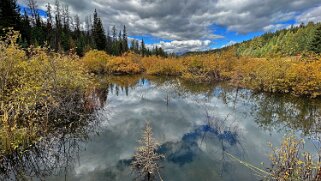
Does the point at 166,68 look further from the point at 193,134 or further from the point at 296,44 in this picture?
the point at 296,44

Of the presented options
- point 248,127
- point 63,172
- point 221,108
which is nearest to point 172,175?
point 63,172

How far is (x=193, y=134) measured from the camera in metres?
11.7

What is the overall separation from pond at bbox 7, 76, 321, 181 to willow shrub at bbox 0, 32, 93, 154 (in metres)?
1.90

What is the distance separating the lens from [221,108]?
1741 cm

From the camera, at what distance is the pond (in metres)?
7.96

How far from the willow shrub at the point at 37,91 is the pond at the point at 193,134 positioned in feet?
6.23

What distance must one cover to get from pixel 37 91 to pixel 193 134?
8479 mm

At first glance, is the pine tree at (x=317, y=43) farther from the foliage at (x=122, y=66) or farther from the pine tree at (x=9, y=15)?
the pine tree at (x=9, y=15)

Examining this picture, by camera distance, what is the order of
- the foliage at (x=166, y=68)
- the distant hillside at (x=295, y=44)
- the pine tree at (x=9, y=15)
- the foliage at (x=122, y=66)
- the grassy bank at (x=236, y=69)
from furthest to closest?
1. the distant hillside at (x=295, y=44)
2. the foliage at (x=122, y=66)
3. the foliage at (x=166, y=68)
4. the pine tree at (x=9, y=15)
5. the grassy bank at (x=236, y=69)

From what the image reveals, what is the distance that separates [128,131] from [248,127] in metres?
7.25

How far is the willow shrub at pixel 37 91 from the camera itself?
966 cm

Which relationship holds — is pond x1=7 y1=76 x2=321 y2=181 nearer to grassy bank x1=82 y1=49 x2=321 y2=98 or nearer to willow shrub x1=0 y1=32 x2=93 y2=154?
willow shrub x1=0 y1=32 x2=93 y2=154

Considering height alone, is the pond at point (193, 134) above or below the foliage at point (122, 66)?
below

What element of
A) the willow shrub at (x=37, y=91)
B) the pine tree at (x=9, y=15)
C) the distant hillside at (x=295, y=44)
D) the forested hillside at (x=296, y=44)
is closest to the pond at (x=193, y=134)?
the willow shrub at (x=37, y=91)
